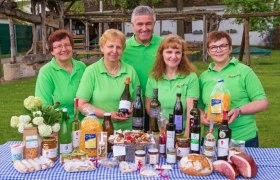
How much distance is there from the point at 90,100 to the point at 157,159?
1.02 meters

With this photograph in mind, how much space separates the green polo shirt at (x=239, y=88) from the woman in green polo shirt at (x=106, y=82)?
732 millimetres

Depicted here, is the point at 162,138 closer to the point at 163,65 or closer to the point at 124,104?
the point at 124,104

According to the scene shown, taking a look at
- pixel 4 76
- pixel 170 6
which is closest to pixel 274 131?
pixel 4 76

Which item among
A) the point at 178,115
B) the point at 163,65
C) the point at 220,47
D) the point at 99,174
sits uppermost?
the point at 220,47

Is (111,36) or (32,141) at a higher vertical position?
(111,36)

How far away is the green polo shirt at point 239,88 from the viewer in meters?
3.66

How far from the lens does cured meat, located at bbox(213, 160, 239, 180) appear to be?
281 cm

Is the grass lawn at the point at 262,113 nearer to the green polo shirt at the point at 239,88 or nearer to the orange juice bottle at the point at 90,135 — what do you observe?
the green polo shirt at the point at 239,88

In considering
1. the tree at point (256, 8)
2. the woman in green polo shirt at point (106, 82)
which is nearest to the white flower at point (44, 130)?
the woman in green polo shirt at point (106, 82)

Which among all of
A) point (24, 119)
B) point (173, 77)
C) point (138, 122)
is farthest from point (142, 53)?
point (24, 119)

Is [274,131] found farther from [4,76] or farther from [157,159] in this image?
[4,76]

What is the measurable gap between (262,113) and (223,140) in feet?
20.3

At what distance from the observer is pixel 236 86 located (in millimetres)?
3660

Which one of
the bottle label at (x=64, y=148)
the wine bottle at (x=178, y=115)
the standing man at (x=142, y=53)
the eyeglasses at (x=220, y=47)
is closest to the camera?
the bottle label at (x=64, y=148)
